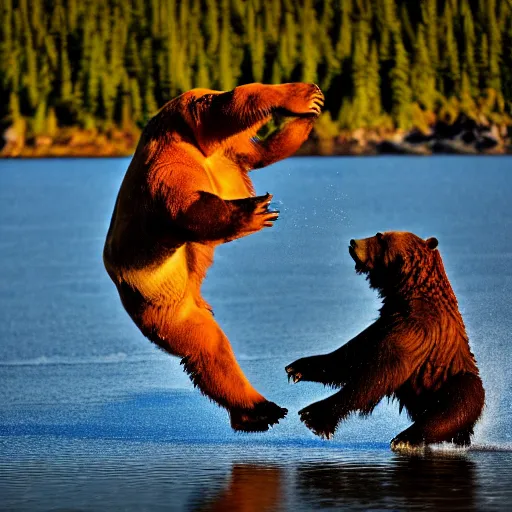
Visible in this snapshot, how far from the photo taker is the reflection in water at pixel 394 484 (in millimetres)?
5066

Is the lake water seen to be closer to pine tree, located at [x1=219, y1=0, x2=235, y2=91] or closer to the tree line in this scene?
the tree line

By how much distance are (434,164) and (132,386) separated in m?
48.3

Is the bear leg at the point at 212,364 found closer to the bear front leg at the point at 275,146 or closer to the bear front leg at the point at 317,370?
the bear front leg at the point at 317,370

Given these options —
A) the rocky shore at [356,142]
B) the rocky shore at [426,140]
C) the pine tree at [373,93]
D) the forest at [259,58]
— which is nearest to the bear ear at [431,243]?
the forest at [259,58]

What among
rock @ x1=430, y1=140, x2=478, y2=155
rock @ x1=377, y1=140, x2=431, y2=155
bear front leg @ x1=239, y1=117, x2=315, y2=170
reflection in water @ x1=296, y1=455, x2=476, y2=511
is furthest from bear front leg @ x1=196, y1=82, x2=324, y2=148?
rock @ x1=377, y1=140, x2=431, y2=155

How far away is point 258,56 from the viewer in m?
75.0

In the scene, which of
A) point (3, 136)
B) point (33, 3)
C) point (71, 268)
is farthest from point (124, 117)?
point (71, 268)

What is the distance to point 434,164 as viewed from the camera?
5572 cm

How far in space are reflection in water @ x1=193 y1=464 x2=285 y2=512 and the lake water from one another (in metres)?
0.01

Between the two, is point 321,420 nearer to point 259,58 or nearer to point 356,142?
point 356,142

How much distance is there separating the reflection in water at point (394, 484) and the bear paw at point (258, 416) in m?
0.37

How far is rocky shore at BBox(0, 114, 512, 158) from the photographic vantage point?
219 ft

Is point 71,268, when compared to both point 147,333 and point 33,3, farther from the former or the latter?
point 33,3

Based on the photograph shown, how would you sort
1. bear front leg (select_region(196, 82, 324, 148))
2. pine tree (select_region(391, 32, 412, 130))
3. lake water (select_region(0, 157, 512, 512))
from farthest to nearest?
pine tree (select_region(391, 32, 412, 130))
bear front leg (select_region(196, 82, 324, 148))
lake water (select_region(0, 157, 512, 512))
